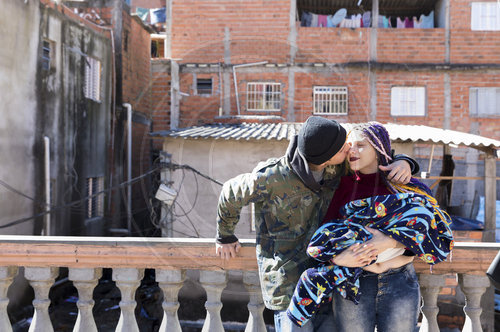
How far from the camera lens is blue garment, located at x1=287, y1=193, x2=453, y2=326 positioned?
1893mm

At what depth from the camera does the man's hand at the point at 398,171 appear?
1.96 meters

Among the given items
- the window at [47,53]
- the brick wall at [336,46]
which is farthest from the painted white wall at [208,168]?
the brick wall at [336,46]

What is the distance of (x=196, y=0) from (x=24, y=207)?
25.8 ft

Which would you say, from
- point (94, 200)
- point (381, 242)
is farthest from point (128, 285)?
point (94, 200)

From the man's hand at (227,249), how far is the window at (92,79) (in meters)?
10.6

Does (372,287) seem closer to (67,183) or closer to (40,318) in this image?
(40,318)

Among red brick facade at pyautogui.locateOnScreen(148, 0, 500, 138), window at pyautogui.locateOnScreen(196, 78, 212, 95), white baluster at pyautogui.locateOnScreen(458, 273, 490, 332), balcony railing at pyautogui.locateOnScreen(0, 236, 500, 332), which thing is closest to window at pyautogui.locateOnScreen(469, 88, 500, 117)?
red brick facade at pyautogui.locateOnScreen(148, 0, 500, 138)

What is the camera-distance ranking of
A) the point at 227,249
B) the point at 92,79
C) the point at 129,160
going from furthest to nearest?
the point at 129,160 → the point at 92,79 → the point at 227,249

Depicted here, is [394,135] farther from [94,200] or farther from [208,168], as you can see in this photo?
[94,200]

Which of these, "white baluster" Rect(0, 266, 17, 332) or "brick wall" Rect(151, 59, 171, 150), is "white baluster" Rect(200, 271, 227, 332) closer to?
"white baluster" Rect(0, 266, 17, 332)

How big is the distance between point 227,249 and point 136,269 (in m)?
0.54

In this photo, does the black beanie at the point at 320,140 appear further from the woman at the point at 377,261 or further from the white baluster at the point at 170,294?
the white baluster at the point at 170,294

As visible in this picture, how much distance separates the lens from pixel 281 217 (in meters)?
2.04

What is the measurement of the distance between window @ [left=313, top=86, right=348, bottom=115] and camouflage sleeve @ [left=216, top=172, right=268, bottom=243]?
11.0 m
